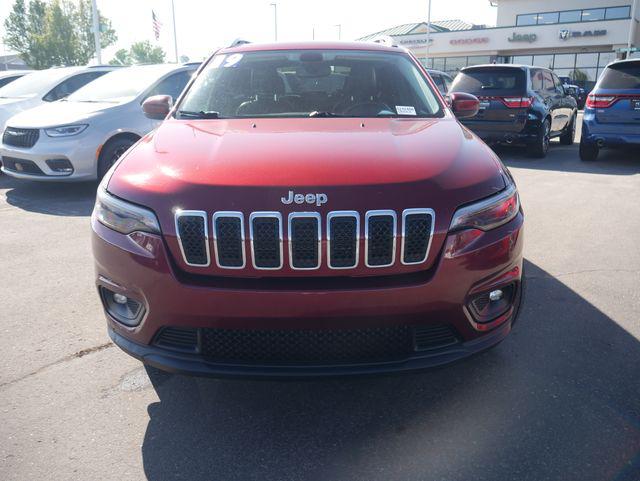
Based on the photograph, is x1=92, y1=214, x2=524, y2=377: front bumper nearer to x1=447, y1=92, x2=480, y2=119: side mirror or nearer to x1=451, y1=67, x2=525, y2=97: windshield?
x1=447, y1=92, x2=480, y2=119: side mirror

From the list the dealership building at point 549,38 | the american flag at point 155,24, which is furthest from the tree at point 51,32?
the dealership building at point 549,38

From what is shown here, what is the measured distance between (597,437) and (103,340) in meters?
2.60

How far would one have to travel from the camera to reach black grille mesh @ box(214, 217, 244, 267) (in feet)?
6.99

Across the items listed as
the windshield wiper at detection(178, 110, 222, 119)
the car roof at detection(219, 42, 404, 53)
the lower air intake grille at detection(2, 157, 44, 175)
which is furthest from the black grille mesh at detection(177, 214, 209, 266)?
the lower air intake grille at detection(2, 157, 44, 175)

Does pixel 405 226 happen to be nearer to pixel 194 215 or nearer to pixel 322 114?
pixel 194 215

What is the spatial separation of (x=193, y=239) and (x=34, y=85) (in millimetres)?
9321

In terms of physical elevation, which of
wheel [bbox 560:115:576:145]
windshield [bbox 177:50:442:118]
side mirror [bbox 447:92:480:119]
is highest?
windshield [bbox 177:50:442:118]

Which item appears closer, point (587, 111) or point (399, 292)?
point (399, 292)

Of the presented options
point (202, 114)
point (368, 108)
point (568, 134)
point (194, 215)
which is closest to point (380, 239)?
point (194, 215)

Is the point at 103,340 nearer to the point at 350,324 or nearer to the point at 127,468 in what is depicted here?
the point at 127,468

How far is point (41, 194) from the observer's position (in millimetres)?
7500

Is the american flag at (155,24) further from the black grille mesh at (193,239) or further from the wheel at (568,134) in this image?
the black grille mesh at (193,239)

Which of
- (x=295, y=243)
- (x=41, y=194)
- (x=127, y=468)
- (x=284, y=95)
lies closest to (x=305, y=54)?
(x=284, y=95)

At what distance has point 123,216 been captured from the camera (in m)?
2.33
